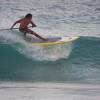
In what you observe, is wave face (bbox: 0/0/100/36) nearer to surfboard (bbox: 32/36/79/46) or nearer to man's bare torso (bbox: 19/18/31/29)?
surfboard (bbox: 32/36/79/46)

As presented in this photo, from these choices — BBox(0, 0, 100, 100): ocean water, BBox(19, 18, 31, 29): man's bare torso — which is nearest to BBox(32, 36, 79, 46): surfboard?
BBox(0, 0, 100, 100): ocean water

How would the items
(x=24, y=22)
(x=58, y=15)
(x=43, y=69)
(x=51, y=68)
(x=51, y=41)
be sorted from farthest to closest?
(x=58, y=15), (x=51, y=41), (x=51, y=68), (x=24, y=22), (x=43, y=69)

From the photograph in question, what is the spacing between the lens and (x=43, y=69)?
60.9ft

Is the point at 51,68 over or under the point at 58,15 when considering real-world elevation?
over

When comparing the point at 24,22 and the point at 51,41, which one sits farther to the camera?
the point at 51,41

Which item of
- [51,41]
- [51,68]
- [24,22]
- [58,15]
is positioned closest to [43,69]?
[51,68]

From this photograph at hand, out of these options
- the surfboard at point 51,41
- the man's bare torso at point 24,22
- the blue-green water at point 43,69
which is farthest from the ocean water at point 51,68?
the man's bare torso at point 24,22

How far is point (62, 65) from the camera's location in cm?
1952

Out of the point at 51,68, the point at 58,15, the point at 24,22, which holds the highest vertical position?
the point at 24,22

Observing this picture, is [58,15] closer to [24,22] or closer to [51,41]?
[51,41]

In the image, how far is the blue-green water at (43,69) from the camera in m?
17.3

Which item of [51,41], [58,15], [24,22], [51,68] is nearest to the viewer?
[24,22]

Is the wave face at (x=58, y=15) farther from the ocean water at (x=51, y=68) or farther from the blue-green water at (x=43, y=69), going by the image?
the blue-green water at (x=43, y=69)

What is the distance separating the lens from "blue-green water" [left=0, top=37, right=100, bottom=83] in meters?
17.3
